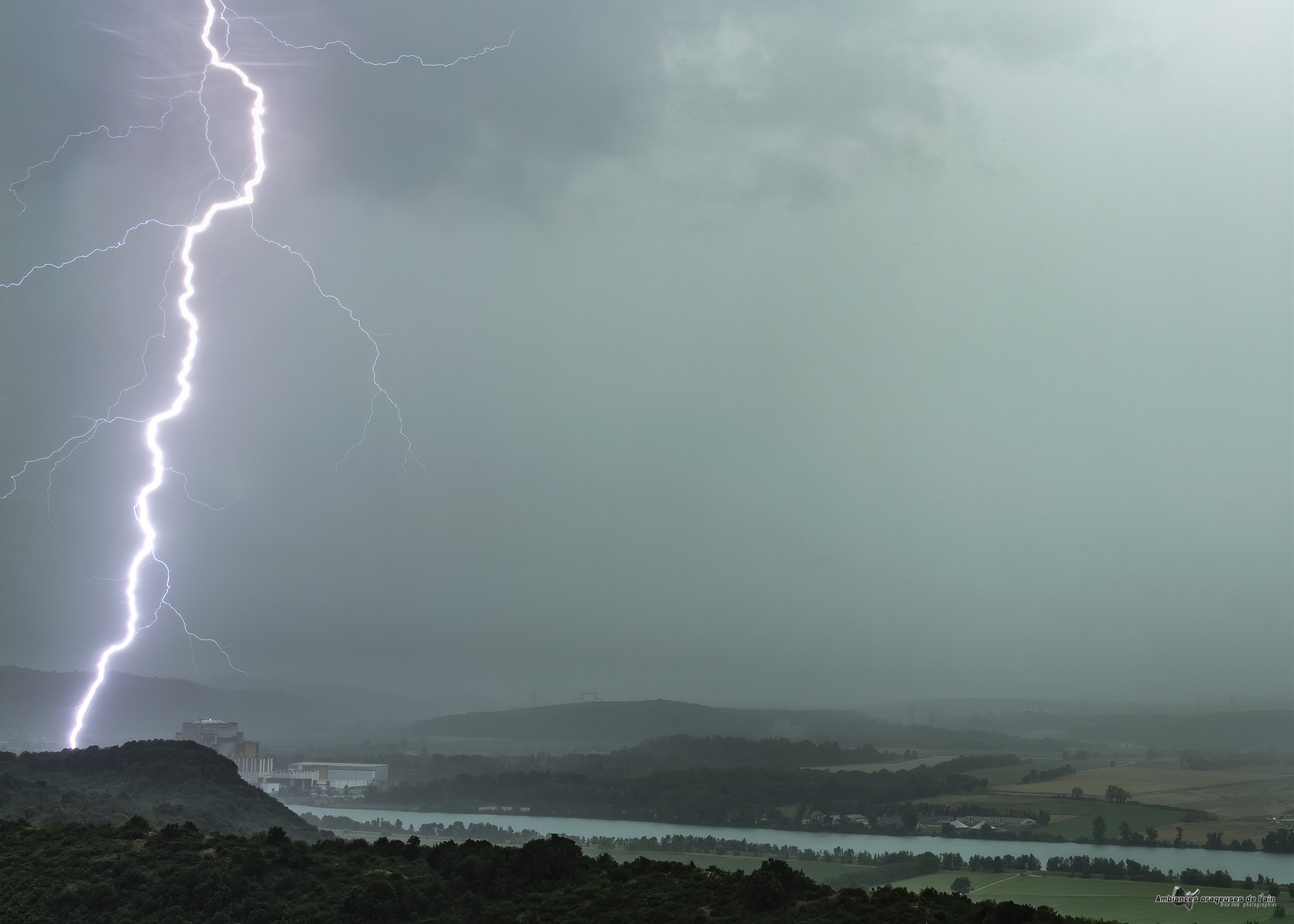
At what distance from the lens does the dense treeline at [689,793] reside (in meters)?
75.5

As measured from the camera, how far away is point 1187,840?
52.9m

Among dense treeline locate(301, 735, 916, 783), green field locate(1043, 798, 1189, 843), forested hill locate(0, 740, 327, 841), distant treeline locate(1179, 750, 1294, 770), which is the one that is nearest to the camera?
forested hill locate(0, 740, 327, 841)

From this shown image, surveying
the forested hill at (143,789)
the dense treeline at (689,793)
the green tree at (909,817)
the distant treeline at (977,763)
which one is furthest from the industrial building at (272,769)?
the distant treeline at (977,763)

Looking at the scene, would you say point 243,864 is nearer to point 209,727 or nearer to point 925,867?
point 925,867

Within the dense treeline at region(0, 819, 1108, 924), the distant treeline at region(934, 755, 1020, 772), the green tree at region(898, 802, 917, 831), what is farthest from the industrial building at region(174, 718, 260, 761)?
the distant treeline at region(934, 755, 1020, 772)

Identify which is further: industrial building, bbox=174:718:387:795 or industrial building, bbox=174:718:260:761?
industrial building, bbox=174:718:387:795

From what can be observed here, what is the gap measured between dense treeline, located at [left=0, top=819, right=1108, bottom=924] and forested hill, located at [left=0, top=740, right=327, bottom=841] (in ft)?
38.4

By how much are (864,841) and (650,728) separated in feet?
187

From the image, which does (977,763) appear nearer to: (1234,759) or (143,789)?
(1234,759)

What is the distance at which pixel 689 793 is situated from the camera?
79.4 m

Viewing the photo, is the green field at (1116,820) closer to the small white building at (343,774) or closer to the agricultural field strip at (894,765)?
the agricultural field strip at (894,765)

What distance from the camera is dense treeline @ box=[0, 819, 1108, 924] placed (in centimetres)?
2389

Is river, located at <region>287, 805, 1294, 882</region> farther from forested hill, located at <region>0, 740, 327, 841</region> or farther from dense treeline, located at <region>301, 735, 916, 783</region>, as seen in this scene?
forested hill, located at <region>0, 740, 327, 841</region>

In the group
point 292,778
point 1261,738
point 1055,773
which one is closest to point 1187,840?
point 1055,773
